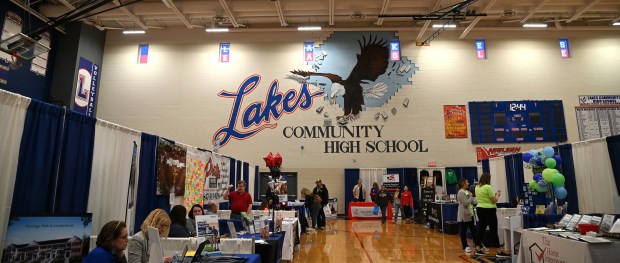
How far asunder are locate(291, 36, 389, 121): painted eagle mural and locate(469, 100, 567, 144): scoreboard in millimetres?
3748

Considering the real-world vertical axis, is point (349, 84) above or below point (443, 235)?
above

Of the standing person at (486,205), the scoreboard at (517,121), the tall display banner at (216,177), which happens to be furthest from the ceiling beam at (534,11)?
the tall display banner at (216,177)

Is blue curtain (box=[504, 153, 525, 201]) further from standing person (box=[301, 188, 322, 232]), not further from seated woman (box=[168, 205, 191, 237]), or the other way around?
seated woman (box=[168, 205, 191, 237])

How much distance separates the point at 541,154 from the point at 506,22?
30.3ft

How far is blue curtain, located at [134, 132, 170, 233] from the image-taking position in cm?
482

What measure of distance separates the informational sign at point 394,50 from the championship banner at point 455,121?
2702mm

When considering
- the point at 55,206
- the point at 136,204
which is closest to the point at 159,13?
the point at 136,204

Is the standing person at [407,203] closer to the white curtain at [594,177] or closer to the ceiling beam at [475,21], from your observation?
the white curtain at [594,177]

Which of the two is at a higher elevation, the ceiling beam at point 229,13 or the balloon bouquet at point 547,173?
the ceiling beam at point 229,13

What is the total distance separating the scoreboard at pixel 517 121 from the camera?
13.2 meters

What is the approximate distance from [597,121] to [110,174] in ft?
52.4

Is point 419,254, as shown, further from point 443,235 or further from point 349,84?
point 349,84

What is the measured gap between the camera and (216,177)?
25.7 ft

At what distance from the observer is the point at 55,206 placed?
10.9 feet
